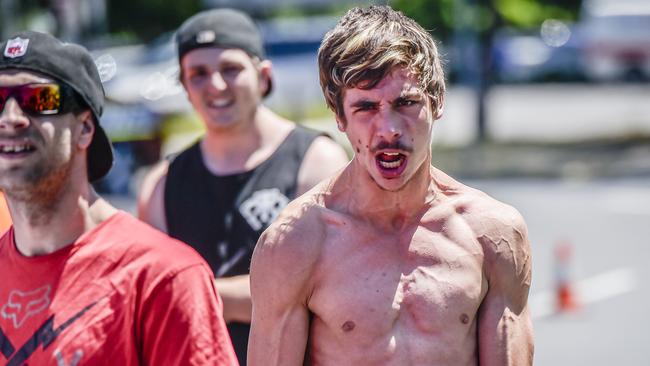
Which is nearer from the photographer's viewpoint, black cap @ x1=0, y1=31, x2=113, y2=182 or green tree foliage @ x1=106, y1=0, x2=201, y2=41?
black cap @ x1=0, y1=31, x2=113, y2=182

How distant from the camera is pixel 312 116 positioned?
25.0 meters

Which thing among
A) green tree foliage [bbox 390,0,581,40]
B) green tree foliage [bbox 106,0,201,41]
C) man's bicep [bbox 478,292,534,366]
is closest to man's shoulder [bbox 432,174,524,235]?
man's bicep [bbox 478,292,534,366]

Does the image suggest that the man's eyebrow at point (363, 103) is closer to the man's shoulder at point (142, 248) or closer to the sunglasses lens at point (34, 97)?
the man's shoulder at point (142, 248)

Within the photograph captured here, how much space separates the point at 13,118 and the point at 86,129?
231 mm

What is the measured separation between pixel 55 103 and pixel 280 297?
88 centimetres

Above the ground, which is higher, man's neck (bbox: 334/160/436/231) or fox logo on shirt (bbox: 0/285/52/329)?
man's neck (bbox: 334/160/436/231)

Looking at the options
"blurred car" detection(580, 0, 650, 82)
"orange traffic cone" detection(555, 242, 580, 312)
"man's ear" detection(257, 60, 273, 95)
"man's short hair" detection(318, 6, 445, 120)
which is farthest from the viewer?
"blurred car" detection(580, 0, 650, 82)

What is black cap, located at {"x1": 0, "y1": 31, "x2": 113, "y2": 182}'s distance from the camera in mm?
3420

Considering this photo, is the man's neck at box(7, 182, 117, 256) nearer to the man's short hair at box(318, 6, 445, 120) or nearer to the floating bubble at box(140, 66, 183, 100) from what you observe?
the man's short hair at box(318, 6, 445, 120)

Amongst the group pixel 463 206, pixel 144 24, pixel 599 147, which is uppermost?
pixel 463 206

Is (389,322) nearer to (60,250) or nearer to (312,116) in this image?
(60,250)

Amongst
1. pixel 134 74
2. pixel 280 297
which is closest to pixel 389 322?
pixel 280 297

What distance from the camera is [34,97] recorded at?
3.39 m

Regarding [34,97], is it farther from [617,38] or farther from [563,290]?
[617,38]
